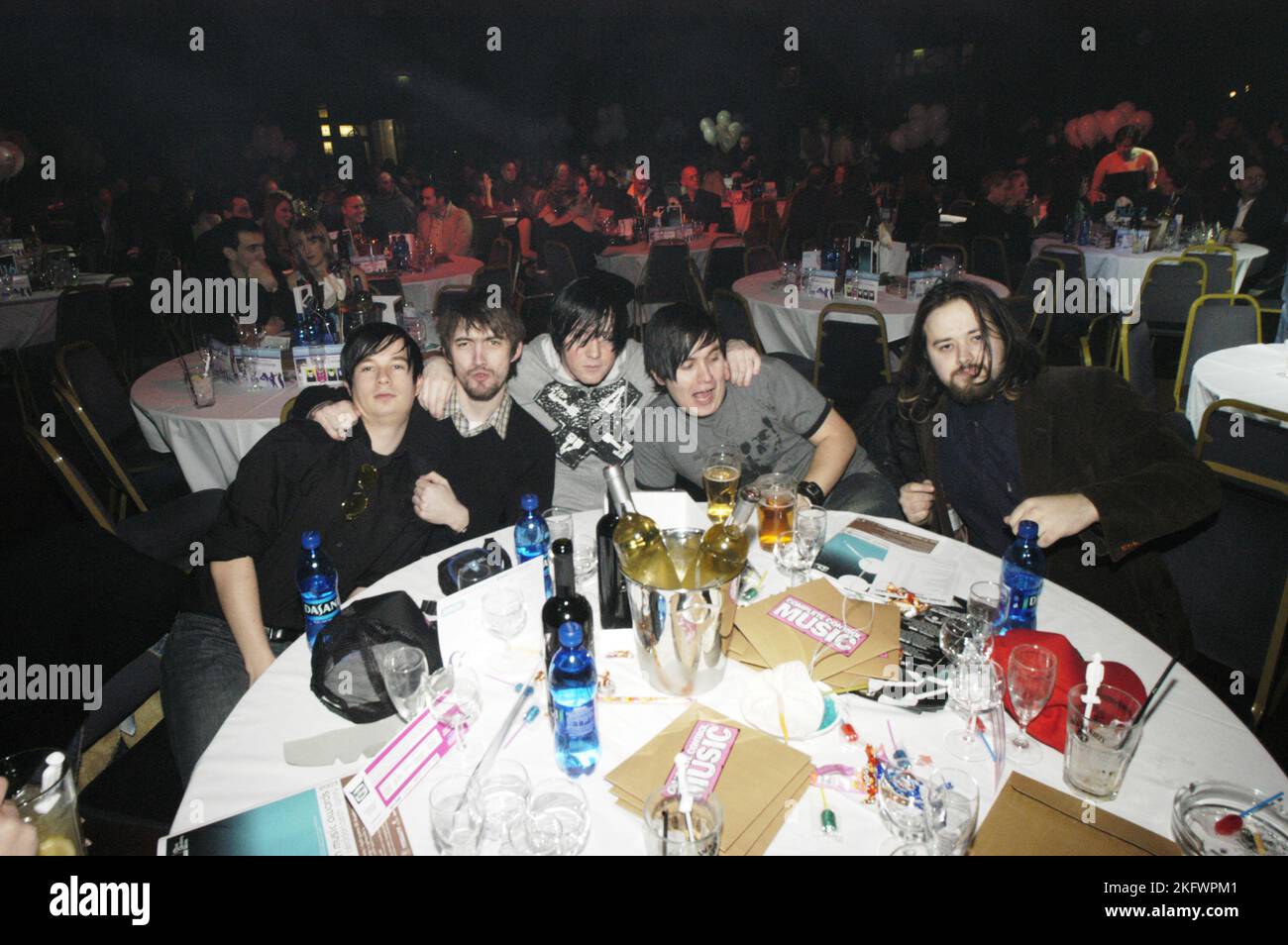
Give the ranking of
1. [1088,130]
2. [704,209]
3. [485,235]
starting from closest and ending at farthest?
[485,235], [704,209], [1088,130]

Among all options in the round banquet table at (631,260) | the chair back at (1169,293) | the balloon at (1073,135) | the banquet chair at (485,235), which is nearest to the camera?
the chair back at (1169,293)

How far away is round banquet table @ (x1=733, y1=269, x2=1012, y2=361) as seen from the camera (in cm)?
427

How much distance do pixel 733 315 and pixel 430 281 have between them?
2739mm

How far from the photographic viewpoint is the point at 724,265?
20.2 feet

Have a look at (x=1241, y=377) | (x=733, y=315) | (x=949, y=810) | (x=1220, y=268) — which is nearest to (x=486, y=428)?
(x=949, y=810)

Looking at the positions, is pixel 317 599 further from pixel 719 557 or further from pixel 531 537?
pixel 719 557

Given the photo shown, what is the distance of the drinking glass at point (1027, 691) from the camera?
1.14m

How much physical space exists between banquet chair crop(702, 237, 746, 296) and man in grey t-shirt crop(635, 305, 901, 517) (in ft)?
12.6

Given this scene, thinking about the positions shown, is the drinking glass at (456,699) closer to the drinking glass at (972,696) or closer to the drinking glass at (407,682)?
the drinking glass at (407,682)

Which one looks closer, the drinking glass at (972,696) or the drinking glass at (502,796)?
the drinking glass at (502,796)

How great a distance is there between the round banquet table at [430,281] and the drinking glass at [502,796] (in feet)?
15.5

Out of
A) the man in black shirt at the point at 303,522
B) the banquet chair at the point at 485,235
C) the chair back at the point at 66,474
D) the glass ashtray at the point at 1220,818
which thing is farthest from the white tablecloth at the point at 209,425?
the banquet chair at the point at 485,235

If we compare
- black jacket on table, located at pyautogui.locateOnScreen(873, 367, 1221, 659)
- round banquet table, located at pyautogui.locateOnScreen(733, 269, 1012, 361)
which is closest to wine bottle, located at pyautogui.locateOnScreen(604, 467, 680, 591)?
black jacket on table, located at pyautogui.locateOnScreen(873, 367, 1221, 659)

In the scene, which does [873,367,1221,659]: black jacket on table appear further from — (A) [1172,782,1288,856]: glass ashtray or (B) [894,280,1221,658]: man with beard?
(A) [1172,782,1288,856]: glass ashtray
